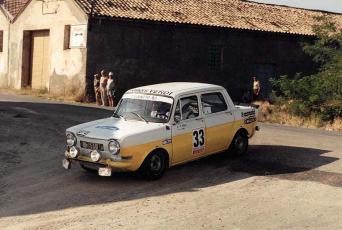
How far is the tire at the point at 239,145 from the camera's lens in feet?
37.1

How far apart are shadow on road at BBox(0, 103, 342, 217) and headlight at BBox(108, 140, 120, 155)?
671 mm

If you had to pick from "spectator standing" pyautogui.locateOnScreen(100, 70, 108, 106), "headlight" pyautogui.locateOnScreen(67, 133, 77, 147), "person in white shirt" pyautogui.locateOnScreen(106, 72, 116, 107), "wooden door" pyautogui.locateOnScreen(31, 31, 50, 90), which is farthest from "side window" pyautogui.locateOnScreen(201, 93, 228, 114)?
"wooden door" pyautogui.locateOnScreen(31, 31, 50, 90)

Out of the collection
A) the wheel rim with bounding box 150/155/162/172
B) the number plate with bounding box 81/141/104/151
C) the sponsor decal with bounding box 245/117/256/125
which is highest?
the sponsor decal with bounding box 245/117/256/125

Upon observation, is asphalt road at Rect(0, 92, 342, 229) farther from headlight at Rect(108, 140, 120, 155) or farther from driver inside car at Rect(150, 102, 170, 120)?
driver inside car at Rect(150, 102, 170, 120)

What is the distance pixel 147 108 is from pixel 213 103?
1.58 m

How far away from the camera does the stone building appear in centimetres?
2519

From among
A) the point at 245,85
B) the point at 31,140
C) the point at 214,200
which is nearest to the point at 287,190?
the point at 214,200

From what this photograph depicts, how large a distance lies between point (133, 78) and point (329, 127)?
34.1ft

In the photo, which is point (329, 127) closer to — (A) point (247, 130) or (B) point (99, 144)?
(A) point (247, 130)

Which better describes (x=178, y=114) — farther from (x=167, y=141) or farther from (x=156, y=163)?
(x=156, y=163)

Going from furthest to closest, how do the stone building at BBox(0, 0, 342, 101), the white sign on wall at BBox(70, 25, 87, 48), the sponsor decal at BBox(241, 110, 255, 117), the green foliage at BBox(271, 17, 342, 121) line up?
the stone building at BBox(0, 0, 342, 101) → the white sign on wall at BBox(70, 25, 87, 48) → the green foliage at BBox(271, 17, 342, 121) → the sponsor decal at BBox(241, 110, 255, 117)

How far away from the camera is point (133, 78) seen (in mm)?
25922

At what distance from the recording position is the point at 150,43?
26344 mm

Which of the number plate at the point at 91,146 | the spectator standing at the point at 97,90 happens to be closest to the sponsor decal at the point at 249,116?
the number plate at the point at 91,146
